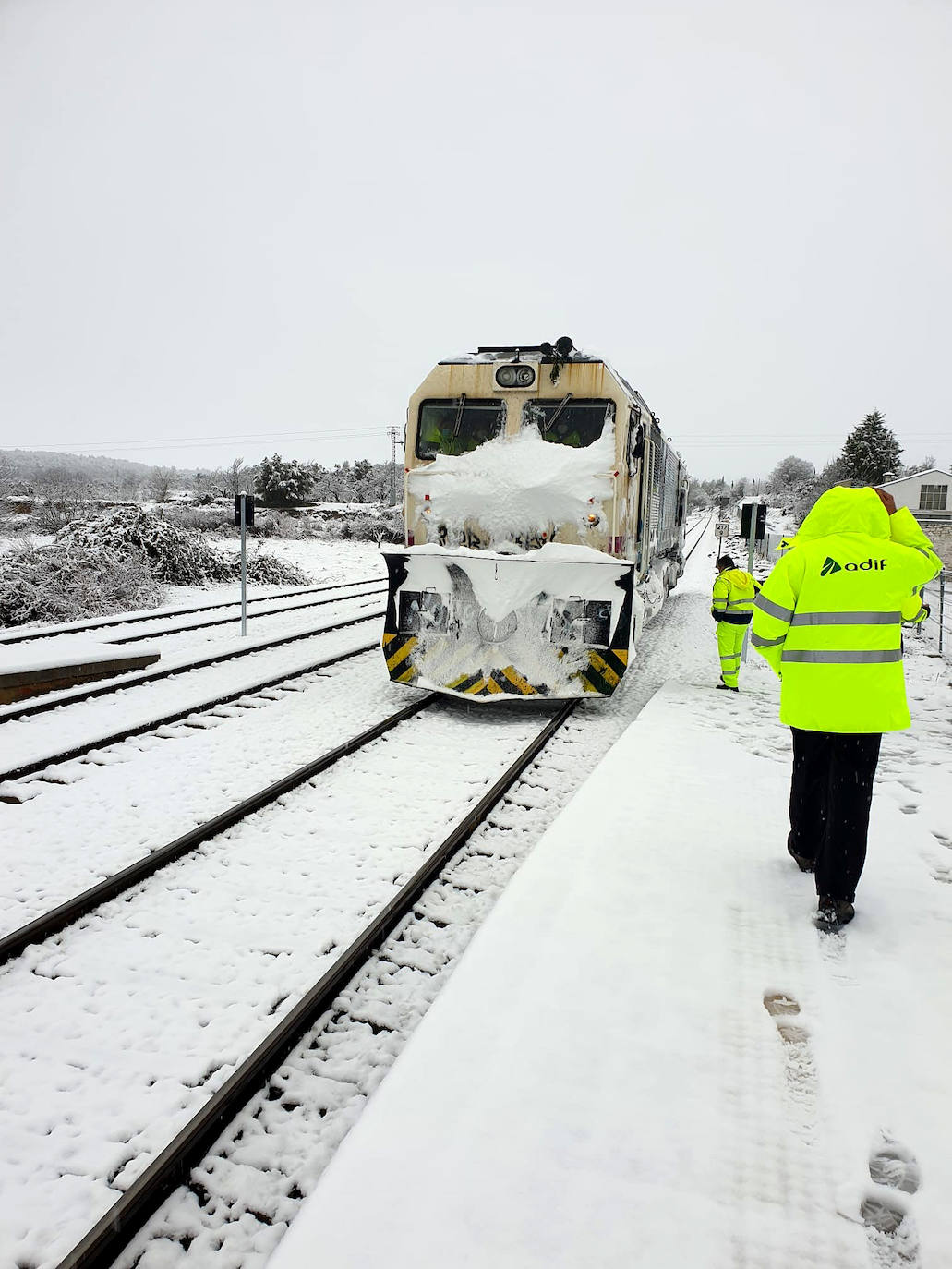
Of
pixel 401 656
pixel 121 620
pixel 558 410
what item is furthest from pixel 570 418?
pixel 121 620

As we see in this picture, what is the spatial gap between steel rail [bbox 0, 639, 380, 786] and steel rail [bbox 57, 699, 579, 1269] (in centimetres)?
328

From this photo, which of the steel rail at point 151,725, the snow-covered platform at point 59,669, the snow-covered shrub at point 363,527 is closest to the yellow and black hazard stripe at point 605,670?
the steel rail at point 151,725

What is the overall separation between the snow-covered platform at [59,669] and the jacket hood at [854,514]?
798cm

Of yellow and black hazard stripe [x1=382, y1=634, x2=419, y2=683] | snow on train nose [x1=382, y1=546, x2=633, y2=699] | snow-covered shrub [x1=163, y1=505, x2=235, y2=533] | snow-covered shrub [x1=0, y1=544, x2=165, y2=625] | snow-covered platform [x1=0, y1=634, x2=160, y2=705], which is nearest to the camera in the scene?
snow on train nose [x1=382, y1=546, x2=633, y2=699]

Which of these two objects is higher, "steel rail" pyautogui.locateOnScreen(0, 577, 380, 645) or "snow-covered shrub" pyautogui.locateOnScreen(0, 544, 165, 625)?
"snow-covered shrub" pyautogui.locateOnScreen(0, 544, 165, 625)

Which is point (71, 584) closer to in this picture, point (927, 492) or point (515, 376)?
point (515, 376)

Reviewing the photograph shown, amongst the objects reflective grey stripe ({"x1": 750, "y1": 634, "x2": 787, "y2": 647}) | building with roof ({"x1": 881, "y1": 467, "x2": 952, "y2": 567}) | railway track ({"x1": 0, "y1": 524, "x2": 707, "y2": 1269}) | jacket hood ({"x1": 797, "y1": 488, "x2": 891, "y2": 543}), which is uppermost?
building with roof ({"x1": 881, "y1": 467, "x2": 952, "y2": 567})

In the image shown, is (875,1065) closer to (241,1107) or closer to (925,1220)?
(925,1220)

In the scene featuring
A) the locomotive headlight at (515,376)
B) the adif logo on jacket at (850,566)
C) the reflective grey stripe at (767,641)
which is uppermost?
the locomotive headlight at (515,376)

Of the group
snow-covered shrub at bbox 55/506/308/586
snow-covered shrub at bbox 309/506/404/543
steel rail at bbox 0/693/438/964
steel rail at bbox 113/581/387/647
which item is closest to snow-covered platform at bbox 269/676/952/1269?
steel rail at bbox 0/693/438/964

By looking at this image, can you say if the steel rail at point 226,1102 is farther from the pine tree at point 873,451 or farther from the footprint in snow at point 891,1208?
the pine tree at point 873,451

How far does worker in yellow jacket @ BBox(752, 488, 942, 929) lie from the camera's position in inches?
134

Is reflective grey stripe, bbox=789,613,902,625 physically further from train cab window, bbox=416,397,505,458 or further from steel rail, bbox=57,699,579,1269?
train cab window, bbox=416,397,505,458

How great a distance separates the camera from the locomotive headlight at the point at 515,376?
7.83m
